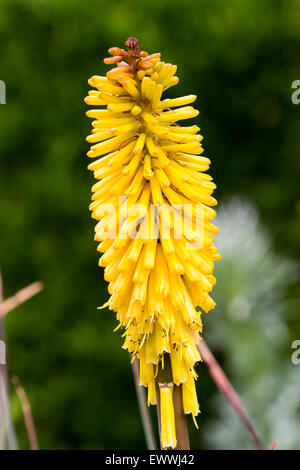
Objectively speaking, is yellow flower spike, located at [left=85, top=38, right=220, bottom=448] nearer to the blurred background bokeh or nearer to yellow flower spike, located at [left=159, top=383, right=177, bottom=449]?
yellow flower spike, located at [left=159, top=383, right=177, bottom=449]

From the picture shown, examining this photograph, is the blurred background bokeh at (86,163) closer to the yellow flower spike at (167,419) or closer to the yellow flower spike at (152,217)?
the yellow flower spike at (152,217)

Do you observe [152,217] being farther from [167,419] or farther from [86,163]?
[86,163]

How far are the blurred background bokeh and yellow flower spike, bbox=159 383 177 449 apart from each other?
354 cm

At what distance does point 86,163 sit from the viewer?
557cm

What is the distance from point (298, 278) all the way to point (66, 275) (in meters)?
2.22

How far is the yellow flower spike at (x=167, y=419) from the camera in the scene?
1.55m

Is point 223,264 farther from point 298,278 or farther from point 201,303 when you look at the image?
point 201,303

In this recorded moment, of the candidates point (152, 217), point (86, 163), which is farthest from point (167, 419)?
point (86, 163)

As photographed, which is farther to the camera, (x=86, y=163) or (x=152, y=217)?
(x=86, y=163)

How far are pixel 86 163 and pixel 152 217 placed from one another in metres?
3.91

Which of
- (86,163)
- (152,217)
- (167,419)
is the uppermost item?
(86,163)

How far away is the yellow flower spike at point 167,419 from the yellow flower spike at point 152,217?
0.19 feet

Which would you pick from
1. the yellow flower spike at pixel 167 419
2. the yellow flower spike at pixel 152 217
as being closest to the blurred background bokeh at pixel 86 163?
the yellow flower spike at pixel 152 217

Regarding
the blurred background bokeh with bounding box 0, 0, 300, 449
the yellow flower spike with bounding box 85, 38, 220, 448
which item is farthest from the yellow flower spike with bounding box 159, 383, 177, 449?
the blurred background bokeh with bounding box 0, 0, 300, 449
